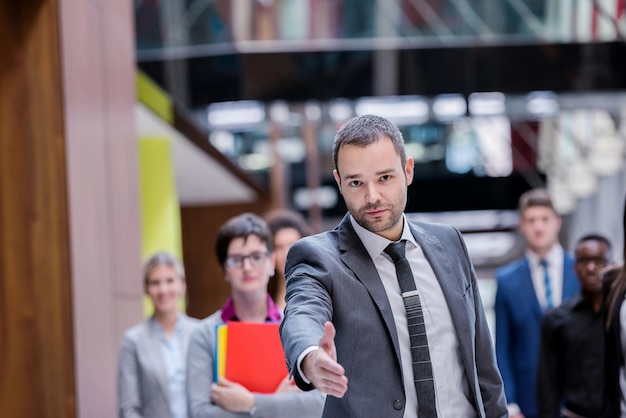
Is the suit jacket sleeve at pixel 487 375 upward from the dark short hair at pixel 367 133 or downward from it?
downward

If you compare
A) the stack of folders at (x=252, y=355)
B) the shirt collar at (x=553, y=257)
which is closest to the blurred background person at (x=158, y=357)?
the stack of folders at (x=252, y=355)

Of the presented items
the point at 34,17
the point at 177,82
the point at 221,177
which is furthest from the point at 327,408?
the point at 221,177

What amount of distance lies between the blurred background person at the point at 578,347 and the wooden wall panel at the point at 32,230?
2200 millimetres

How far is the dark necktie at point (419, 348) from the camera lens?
2.53 metres

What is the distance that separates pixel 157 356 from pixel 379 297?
2.58m

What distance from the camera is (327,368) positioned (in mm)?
2096

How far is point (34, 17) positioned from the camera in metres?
5.02

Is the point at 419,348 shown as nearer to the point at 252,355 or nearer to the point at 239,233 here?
the point at 252,355

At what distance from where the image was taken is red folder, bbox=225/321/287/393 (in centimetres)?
371

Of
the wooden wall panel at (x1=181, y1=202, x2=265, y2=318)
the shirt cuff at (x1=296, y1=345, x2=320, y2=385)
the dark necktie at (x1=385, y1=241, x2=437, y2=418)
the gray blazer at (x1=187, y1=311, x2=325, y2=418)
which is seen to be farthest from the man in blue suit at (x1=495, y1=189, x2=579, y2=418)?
the wooden wall panel at (x1=181, y1=202, x2=265, y2=318)

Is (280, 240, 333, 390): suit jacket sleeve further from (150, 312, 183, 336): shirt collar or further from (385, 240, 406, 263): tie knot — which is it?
(150, 312, 183, 336): shirt collar

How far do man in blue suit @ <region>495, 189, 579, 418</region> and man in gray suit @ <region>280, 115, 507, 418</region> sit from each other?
3.17m

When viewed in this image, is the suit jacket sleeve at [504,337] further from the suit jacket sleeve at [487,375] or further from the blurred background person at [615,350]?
the suit jacket sleeve at [487,375]

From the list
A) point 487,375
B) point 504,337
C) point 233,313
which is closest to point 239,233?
point 233,313
